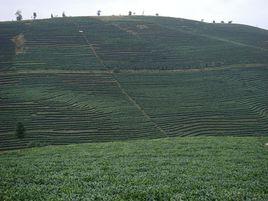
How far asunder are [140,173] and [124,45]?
4201 inches

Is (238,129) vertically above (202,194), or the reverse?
(202,194)

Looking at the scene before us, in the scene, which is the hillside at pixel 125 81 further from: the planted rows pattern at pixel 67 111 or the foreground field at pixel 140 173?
the foreground field at pixel 140 173

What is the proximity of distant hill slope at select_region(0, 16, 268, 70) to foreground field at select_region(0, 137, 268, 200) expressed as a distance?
239 ft

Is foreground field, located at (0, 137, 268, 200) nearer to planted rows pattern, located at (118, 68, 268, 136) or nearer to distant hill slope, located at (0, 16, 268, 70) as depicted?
planted rows pattern, located at (118, 68, 268, 136)

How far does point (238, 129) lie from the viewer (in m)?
70.2

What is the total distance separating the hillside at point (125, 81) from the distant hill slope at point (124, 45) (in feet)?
1.09

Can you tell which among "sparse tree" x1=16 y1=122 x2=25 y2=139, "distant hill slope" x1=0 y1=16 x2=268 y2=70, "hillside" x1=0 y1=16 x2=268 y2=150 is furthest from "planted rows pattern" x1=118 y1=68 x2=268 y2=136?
"sparse tree" x1=16 y1=122 x2=25 y2=139

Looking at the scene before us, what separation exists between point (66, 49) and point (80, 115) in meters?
54.7

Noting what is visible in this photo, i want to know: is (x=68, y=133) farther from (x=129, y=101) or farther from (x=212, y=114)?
(x=212, y=114)

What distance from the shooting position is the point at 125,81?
9806 cm

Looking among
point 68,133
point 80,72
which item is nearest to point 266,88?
point 80,72

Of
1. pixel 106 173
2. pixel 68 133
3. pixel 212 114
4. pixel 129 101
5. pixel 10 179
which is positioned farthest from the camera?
pixel 129 101

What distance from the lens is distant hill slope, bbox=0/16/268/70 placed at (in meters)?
112

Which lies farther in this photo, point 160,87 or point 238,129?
point 160,87
